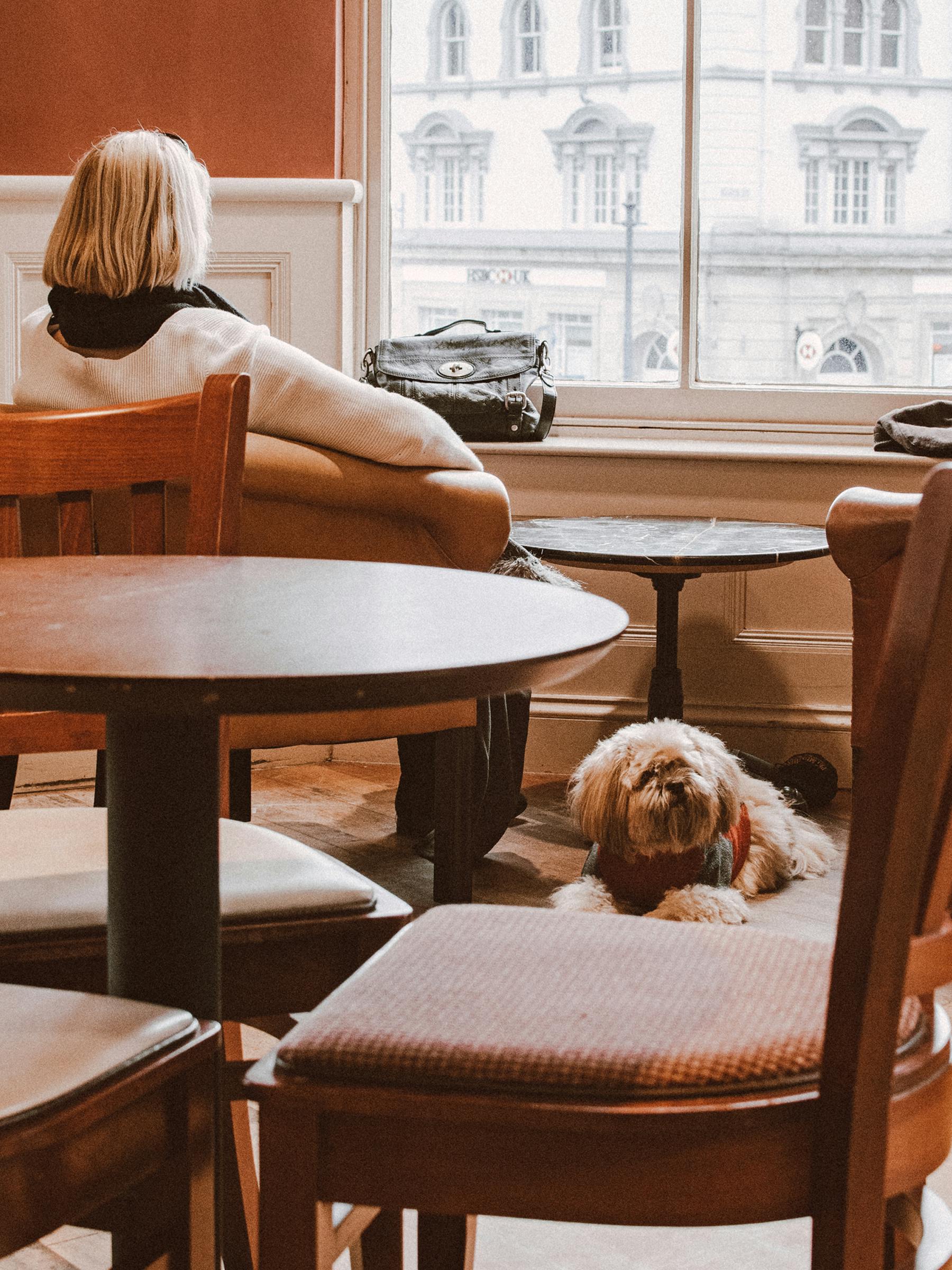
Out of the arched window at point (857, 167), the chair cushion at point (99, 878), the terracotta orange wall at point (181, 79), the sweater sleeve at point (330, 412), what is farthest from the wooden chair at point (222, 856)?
the arched window at point (857, 167)

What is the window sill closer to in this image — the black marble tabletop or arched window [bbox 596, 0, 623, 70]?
the black marble tabletop

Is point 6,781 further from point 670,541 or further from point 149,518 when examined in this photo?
point 670,541

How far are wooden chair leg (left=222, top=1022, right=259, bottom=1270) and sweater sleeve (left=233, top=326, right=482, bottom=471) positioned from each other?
1.13m

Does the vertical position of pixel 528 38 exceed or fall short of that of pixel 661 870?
it exceeds it

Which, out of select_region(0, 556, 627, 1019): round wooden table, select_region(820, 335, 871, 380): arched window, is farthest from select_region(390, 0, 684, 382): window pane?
select_region(0, 556, 627, 1019): round wooden table

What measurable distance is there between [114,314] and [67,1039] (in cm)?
164

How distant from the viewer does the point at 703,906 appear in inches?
94.0

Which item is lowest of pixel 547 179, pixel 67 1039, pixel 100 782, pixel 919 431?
pixel 100 782

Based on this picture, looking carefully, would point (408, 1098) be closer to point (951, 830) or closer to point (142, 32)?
point (951, 830)

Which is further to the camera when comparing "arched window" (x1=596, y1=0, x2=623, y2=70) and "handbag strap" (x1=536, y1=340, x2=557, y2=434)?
"arched window" (x1=596, y1=0, x2=623, y2=70)

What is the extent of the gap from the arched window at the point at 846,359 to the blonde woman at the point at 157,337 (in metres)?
1.91

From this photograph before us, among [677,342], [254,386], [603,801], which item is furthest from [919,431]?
[254,386]

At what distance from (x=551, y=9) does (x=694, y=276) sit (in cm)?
87

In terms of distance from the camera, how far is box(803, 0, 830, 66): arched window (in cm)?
382
